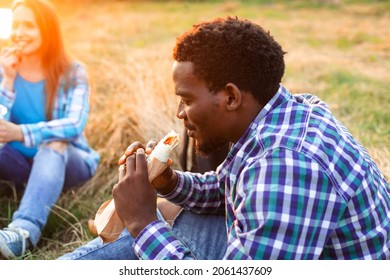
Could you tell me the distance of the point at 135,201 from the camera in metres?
1.81

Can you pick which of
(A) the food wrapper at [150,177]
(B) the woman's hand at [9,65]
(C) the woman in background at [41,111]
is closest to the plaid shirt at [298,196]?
(A) the food wrapper at [150,177]

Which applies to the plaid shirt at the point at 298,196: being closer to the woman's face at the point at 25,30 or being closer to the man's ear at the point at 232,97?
the man's ear at the point at 232,97

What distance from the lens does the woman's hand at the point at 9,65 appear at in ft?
10.5

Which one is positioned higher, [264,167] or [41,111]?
[264,167]

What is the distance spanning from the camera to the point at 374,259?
1.70 meters

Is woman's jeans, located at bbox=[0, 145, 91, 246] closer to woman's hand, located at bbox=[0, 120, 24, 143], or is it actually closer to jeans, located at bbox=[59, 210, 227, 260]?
woman's hand, located at bbox=[0, 120, 24, 143]

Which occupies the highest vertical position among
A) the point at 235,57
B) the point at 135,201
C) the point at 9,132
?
the point at 235,57

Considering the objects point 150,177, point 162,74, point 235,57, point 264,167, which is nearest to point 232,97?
point 235,57

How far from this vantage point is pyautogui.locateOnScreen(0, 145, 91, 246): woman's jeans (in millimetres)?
2953

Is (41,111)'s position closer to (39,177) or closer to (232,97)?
(39,177)

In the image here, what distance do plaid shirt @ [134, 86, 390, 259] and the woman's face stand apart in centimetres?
180

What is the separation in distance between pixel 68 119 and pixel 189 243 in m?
1.35

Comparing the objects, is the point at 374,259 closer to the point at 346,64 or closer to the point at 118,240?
the point at 118,240

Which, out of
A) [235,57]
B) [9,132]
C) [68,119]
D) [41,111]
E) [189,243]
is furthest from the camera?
[41,111]
